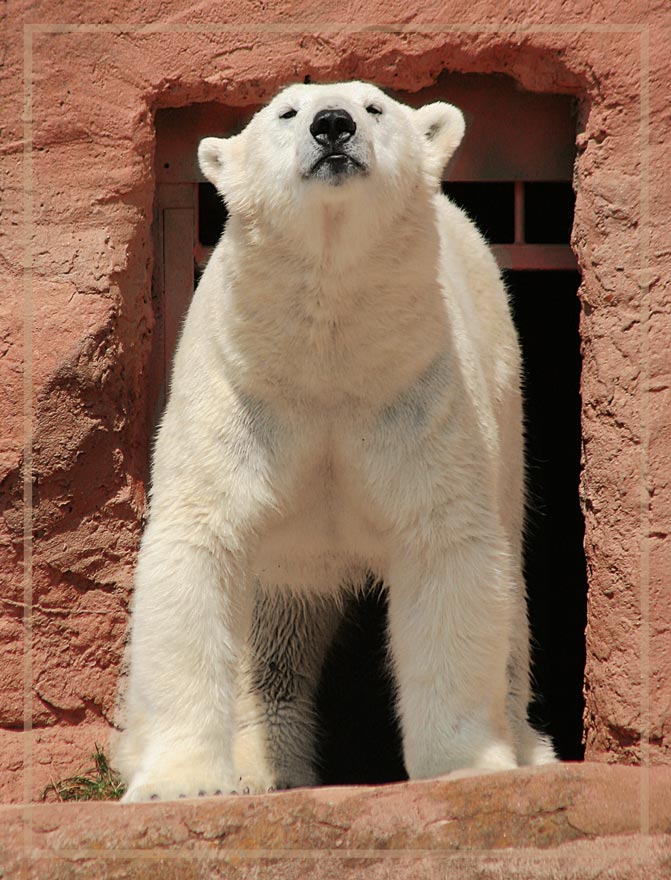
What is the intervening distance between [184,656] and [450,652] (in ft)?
2.47

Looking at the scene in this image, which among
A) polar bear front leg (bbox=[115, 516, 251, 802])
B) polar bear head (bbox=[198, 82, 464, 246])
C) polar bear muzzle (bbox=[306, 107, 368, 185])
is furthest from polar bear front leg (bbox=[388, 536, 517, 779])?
polar bear muzzle (bbox=[306, 107, 368, 185])

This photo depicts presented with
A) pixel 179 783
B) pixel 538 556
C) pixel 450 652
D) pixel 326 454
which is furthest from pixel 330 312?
pixel 538 556

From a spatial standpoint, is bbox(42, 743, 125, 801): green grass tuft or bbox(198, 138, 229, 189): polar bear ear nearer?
bbox(198, 138, 229, 189): polar bear ear

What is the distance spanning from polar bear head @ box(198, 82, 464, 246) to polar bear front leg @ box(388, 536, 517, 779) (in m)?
0.99

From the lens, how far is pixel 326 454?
4316mm

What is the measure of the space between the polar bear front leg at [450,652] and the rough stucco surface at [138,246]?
3.47 feet

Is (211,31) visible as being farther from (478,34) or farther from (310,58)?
(478,34)

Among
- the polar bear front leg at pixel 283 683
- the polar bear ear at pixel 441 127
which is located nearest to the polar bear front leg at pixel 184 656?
the polar bear front leg at pixel 283 683

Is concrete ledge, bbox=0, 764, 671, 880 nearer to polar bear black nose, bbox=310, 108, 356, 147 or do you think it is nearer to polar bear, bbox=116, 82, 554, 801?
polar bear, bbox=116, 82, 554, 801

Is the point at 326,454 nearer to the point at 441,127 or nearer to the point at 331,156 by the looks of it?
the point at 331,156

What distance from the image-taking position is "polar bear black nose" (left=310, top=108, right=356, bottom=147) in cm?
382

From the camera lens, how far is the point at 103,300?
5.11 meters
